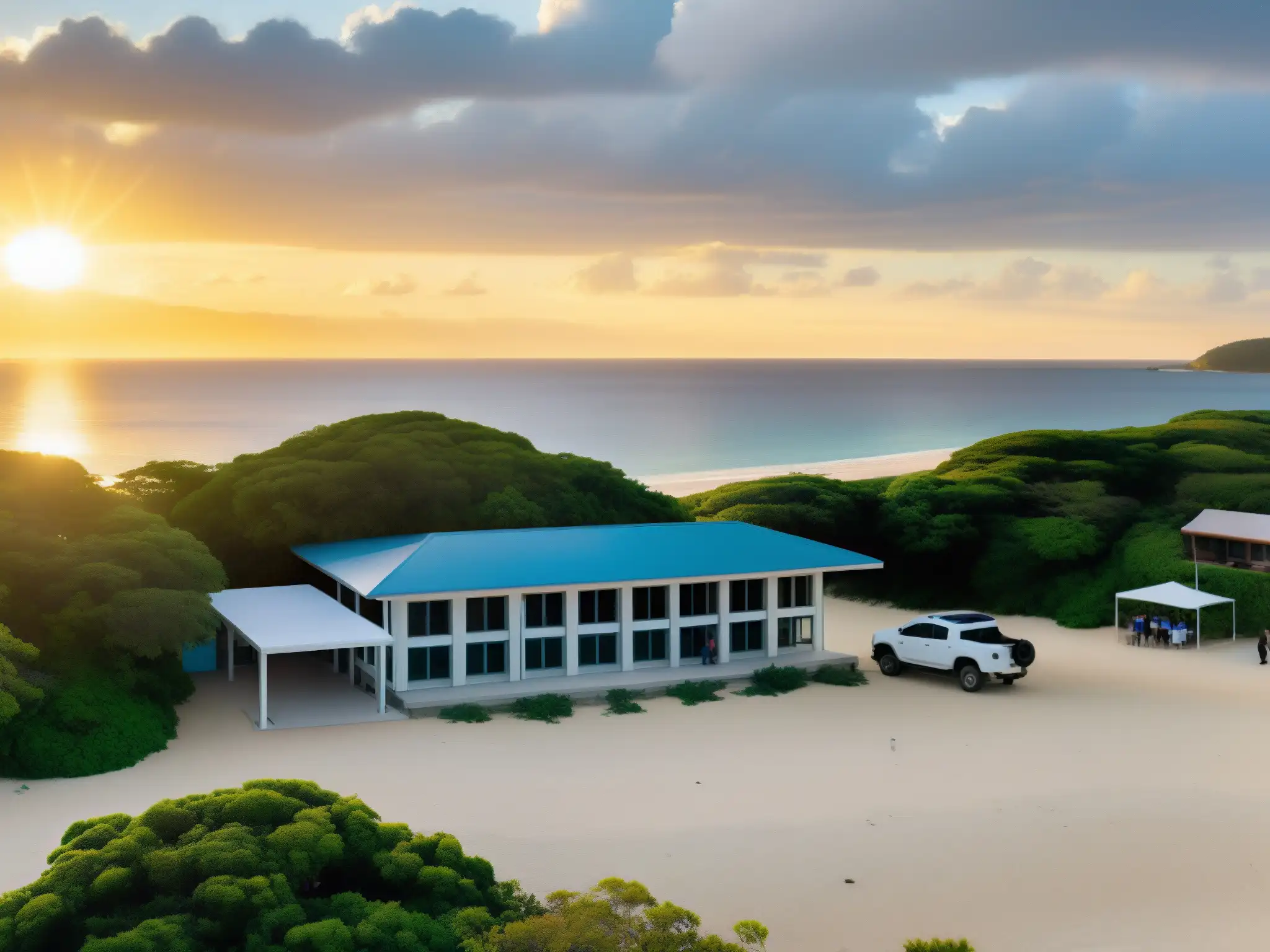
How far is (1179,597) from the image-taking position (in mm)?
31656

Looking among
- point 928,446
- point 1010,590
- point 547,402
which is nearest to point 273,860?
point 1010,590

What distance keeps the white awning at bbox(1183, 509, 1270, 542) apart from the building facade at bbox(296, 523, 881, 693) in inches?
493

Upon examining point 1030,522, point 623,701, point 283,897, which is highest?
point 1030,522

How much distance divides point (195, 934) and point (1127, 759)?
15.8 m

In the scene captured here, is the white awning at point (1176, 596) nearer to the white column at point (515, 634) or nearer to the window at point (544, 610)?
the window at point (544, 610)

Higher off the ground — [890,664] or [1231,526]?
[1231,526]

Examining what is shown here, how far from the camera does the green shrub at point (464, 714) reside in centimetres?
2395

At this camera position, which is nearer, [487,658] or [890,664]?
[487,658]

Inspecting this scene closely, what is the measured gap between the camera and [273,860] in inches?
483

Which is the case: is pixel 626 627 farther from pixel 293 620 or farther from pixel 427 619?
pixel 293 620

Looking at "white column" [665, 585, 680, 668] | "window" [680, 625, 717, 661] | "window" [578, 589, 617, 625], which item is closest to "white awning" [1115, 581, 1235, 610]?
"window" [680, 625, 717, 661]

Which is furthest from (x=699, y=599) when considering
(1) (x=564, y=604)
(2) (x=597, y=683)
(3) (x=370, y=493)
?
(3) (x=370, y=493)

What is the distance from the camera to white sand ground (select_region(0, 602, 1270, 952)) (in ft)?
50.6

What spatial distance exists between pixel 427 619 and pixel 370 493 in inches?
291
